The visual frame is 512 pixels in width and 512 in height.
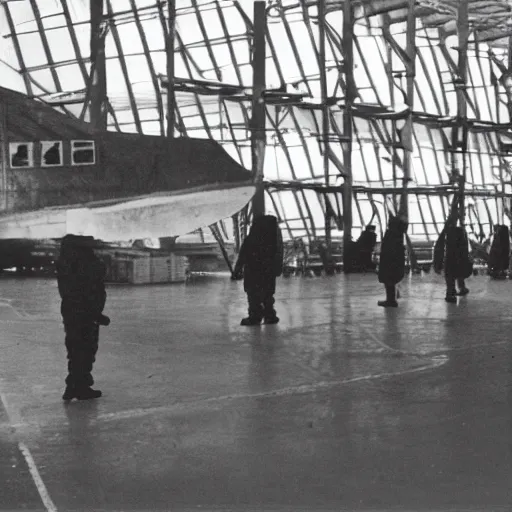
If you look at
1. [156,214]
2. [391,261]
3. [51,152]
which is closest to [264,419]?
[51,152]

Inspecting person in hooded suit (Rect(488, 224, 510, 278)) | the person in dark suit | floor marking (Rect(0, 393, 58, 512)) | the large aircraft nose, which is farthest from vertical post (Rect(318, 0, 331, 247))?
floor marking (Rect(0, 393, 58, 512))

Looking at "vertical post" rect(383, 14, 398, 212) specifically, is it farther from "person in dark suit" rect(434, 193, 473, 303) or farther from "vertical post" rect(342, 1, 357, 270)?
"person in dark suit" rect(434, 193, 473, 303)

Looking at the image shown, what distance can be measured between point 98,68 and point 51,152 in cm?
1670

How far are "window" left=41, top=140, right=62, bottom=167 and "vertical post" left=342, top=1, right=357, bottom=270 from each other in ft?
61.1

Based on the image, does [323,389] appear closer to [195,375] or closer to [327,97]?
[195,375]

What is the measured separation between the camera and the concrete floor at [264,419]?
15.6ft

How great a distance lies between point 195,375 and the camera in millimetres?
8648

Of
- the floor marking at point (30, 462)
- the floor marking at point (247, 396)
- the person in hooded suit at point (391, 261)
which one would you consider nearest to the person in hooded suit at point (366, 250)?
the person in hooded suit at point (391, 261)

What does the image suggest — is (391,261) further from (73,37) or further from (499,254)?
(73,37)

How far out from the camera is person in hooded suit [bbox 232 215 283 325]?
1295 centimetres

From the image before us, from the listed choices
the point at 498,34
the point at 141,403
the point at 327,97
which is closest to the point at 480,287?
the point at 327,97

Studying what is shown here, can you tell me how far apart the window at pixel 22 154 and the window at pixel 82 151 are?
39 centimetres

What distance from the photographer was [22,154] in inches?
379

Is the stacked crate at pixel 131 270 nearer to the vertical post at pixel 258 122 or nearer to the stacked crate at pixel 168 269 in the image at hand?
the stacked crate at pixel 168 269
